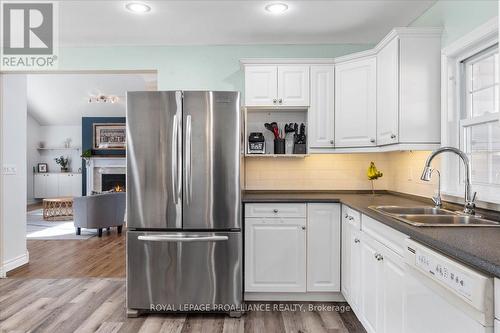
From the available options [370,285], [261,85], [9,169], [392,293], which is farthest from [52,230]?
[392,293]

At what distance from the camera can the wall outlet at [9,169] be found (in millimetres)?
3795

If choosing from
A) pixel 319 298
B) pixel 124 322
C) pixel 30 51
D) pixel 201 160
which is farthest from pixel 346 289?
pixel 30 51

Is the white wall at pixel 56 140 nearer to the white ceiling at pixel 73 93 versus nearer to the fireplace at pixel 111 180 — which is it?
the white ceiling at pixel 73 93

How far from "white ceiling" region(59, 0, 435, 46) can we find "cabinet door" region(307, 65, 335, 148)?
0.40 meters

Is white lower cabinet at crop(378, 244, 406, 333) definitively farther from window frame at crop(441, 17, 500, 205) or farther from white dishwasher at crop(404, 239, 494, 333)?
window frame at crop(441, 17, 500, 205)

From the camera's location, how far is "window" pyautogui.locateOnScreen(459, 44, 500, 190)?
7.35 feet

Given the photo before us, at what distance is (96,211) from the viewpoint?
231 inches

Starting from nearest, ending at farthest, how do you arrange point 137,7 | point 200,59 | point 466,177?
point 466,177 < point 137,7 < point 200,59

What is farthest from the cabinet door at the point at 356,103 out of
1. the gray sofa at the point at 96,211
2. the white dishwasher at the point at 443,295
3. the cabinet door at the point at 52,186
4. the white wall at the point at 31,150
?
the white wall at the point at 31,150

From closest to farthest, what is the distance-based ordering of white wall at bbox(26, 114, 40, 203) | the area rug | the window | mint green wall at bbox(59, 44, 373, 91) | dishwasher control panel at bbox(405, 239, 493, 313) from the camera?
dishwasher control panel at bbox(405, 239, 493, 313) < the window < mint green wall at bbox(59, 44, 373, 91) < the area rug < white wall at bbox(26, 114, 40, 203)

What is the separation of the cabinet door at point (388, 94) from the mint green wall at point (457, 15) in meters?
0.35

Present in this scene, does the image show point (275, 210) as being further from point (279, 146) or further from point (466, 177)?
point (466, 177)

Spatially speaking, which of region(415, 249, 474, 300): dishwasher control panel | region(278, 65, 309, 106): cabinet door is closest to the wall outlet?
region(278, 65, 309, 106): cabinet door

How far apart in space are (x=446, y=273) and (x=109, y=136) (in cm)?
951
